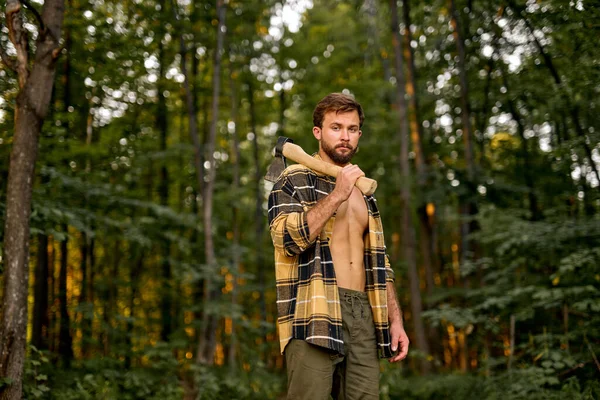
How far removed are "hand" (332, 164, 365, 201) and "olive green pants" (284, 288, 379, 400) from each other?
0.60 meters

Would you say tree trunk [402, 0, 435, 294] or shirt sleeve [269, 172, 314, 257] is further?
tree trunk [402, 0, 435, 294]

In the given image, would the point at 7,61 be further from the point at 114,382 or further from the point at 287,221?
the point at 114,382

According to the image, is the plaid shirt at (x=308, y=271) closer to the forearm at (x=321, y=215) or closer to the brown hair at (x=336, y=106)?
the forearm at (x=321, y=215)

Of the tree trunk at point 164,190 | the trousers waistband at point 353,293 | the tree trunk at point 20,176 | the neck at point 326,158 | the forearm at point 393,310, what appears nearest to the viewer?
the trousers waistband at point 353,293

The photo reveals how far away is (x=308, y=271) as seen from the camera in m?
2.86

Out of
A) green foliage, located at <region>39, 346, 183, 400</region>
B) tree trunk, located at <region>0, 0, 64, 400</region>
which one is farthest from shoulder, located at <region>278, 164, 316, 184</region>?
green foliage, located at <region>39, 346, 183, 400</region>

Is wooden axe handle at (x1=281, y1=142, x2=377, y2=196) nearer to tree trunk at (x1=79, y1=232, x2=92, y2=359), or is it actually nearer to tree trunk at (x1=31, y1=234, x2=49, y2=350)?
tree trunk at (x1=31, y1=234, x2=49, y2=350)

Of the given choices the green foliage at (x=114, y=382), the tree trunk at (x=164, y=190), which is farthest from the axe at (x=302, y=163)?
the tree trunk at (x=164, y=190)

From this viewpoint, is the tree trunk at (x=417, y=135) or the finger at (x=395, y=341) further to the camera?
the tree trunk at (x=417, y=135)

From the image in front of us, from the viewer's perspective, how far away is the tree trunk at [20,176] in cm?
429

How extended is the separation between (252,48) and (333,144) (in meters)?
11.3

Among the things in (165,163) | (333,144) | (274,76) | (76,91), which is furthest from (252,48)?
(333,144)

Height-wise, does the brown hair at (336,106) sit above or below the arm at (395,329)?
above

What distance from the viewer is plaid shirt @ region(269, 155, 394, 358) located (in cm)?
275
